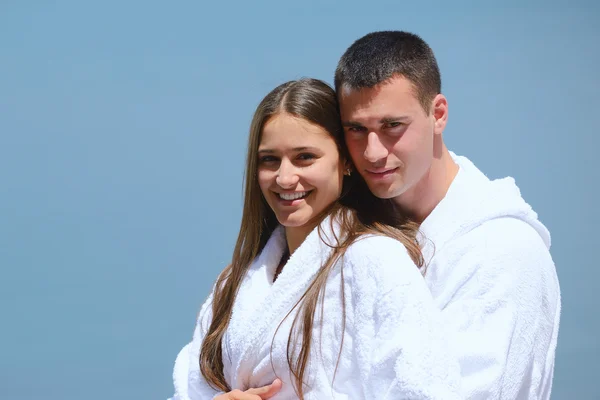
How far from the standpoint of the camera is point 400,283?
2252 mm

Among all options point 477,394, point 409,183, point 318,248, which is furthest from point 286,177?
point 477,394

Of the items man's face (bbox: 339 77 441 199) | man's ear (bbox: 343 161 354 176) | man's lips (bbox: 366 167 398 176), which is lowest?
man's lips (bbox: 366 167 398 176)

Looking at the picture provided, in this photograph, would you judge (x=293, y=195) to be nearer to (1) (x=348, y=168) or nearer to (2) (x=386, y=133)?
(1) (x=348, y=168)

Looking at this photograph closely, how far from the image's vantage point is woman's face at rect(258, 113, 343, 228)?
8.22 ft

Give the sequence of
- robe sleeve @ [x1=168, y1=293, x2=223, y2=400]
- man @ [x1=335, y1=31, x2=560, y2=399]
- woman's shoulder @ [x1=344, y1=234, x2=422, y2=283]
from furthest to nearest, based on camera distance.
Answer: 1. robe sleeve @ [x1=168, y1=293, x2=223, y2=400]
2. man @ [x1=335, y1=31, x2=560, y2=399]
3. woman's shoulder @ [x1=344, y1=234, x2=422, y2=283]

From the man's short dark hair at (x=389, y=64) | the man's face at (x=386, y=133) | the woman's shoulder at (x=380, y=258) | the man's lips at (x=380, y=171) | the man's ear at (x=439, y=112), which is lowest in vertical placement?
the woman's shoulder at (x=380, y=258)

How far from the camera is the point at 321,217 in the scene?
259 cm

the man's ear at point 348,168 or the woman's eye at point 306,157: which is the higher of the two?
the man's ear at point 348,168

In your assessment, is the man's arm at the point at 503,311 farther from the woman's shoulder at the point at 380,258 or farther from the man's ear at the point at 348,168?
the man's ear at the point at 348,168

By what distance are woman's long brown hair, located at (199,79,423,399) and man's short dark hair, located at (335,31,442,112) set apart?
0.30 ft

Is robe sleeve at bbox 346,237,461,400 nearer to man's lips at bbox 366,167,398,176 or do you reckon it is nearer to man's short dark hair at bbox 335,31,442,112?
man's lips at bbox 366,167,398,176

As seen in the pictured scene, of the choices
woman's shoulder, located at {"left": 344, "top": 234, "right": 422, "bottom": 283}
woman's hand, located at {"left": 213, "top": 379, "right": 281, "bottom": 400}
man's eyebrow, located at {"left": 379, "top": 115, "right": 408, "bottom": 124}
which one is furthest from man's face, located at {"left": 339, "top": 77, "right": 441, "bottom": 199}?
woman's hand, located at {"left": 213, "top": 379, "right": 281, "bottom": 400}

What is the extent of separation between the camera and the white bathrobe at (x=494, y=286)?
2365mm

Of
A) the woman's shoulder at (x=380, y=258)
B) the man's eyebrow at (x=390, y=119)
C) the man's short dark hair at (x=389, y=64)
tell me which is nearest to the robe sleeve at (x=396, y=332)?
the woman's shoulder at (x=380, y=258)
